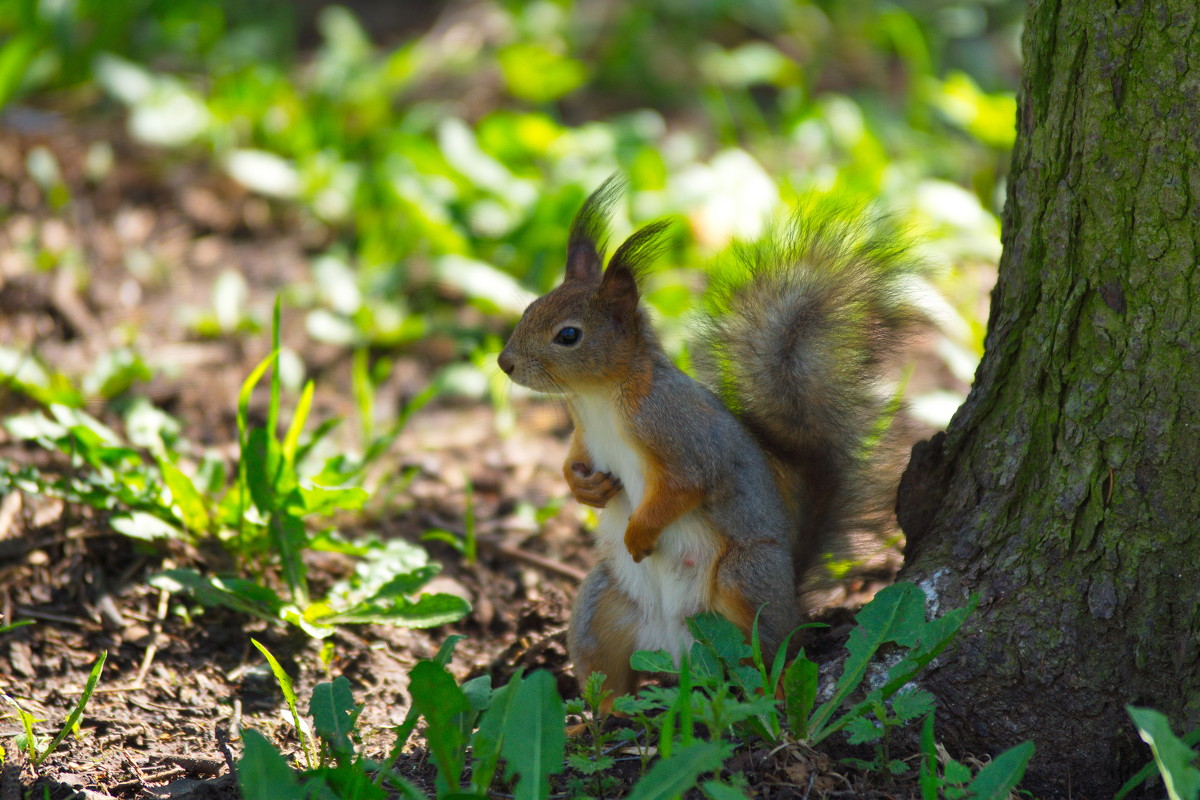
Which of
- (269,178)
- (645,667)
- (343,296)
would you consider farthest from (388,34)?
(645,667)

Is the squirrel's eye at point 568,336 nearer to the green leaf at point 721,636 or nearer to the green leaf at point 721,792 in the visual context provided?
the green leaf at point 721,636

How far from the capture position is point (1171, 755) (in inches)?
59.2

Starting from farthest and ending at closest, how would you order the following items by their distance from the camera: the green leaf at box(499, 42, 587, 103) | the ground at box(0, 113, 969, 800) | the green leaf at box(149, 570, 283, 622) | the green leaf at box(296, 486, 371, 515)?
the green leaf at box(499, 42, 587, 103) < the green leaf at box(296, 486, 371, 515) < the green leaf at box(149, 570, 283, 622) < the ground at box(0, 113, 969, 800)

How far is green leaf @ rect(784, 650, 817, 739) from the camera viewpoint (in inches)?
69.9

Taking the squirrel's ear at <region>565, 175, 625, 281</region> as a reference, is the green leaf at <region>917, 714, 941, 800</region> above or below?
below

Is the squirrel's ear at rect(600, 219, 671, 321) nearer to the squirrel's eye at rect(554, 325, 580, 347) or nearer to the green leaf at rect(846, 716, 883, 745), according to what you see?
the squirrel's eye at rect(554, 325, 580, 347)

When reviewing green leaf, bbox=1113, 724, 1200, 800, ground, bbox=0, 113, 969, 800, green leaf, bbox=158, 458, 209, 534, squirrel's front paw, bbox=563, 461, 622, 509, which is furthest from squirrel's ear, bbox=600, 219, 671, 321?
green leaf, bbox=1113, 724, 1200, 800

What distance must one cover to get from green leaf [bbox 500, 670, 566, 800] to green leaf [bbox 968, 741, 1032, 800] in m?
0.61

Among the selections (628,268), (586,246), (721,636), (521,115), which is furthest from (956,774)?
(521,115)

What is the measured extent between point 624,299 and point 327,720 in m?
1.02

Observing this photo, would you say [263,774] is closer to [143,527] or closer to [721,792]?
[721,792]

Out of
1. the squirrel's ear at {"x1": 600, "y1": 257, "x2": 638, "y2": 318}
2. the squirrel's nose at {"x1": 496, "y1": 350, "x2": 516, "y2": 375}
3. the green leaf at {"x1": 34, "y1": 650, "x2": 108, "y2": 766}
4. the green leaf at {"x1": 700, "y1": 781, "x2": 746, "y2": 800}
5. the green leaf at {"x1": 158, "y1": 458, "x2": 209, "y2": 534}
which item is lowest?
the green leaf at {"x1": 34, "y1": 650, "x2": 108, "y2": 766}

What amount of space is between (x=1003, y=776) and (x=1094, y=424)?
2.08 ft

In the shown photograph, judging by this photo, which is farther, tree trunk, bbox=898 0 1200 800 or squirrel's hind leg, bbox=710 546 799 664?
squirrel's hind leg, bbox=710 546 799 664
